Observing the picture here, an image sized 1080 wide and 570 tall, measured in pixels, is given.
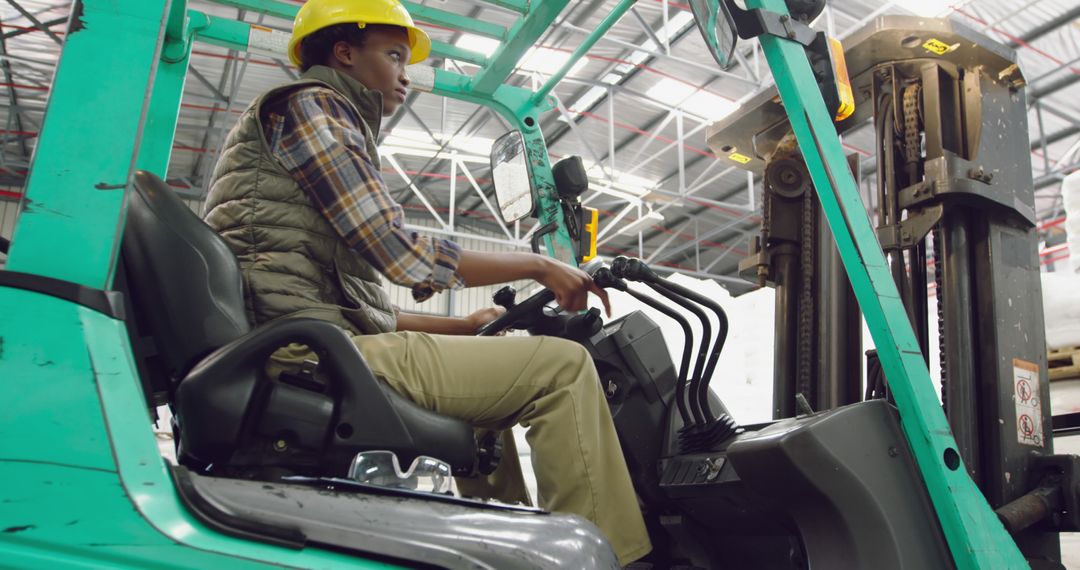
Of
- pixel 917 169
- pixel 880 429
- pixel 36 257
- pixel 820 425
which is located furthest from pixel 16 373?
pixel 917 169

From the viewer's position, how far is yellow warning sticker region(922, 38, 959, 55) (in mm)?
2654

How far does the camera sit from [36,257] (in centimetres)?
115

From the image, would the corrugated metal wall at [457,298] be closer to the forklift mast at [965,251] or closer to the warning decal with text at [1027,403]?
the forklift mast at [965,251]

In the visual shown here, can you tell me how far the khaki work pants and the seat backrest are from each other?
32 centimetres

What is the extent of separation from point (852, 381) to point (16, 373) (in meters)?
2.69

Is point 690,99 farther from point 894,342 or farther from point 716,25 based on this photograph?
point 894,342

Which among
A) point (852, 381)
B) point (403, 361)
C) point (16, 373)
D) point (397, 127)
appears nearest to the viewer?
point (16, 373)

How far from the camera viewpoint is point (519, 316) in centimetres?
256

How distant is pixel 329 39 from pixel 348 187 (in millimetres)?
652

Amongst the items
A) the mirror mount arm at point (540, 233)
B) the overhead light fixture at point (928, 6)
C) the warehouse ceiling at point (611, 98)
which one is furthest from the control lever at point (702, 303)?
the overhead light fixture at point (928, 6)

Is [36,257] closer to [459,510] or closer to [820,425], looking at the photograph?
[459,510]

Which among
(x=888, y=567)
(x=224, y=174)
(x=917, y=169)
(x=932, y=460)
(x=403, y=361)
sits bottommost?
(x=888, y=567)

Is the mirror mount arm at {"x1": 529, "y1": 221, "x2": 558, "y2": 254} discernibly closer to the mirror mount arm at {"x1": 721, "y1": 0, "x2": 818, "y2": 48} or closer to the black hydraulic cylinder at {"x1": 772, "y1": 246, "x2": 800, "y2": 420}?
the black hydraulic cylinder at {"x1": 772, "y1": 246, "x2": 800, "y2": 420}

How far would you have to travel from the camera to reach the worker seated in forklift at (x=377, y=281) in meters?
1.76
